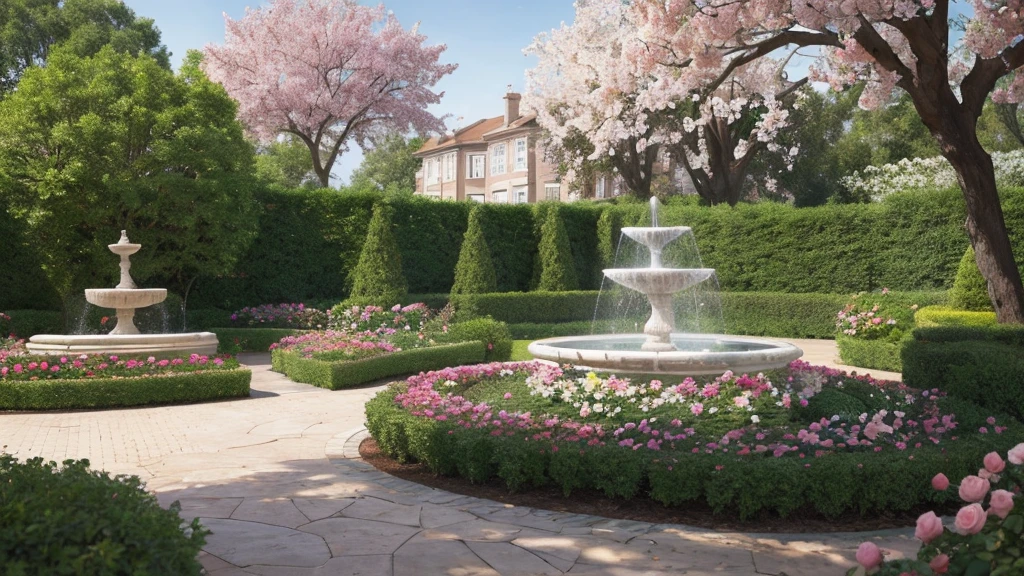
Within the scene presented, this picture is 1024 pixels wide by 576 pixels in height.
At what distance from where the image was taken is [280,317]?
1777 cm

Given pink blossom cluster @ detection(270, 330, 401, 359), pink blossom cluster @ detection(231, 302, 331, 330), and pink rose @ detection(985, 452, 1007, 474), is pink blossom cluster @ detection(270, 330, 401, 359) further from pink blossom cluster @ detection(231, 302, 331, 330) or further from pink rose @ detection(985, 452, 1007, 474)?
pink rose @ detection(985, 452, 1007, 474)

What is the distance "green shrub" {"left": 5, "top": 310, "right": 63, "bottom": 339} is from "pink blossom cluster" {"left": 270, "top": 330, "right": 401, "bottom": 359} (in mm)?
4904

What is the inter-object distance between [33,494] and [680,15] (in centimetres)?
969

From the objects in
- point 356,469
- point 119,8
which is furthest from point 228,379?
point 119,8

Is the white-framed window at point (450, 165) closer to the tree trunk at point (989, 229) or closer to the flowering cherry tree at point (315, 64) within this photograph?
the flowering cherry tree at point (315, 64)

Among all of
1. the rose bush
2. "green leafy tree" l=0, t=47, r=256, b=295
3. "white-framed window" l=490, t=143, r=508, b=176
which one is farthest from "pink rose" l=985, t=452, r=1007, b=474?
"white-framed window" l=490, t=143, r=508, b=176

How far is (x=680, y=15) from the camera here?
35.1 ft

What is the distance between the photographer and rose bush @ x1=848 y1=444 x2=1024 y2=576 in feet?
7.72

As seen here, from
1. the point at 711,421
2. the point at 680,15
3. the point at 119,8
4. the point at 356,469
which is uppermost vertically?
the point at 119,8

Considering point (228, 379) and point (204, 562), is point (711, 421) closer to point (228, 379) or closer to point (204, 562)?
point (204, 562)

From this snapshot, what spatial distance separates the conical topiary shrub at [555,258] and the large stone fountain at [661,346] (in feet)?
32.1

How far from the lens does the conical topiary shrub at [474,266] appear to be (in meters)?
19.8

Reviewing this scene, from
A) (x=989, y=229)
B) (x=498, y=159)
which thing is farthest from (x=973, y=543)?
(x=498, y=159)

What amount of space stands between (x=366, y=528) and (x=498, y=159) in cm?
3884
